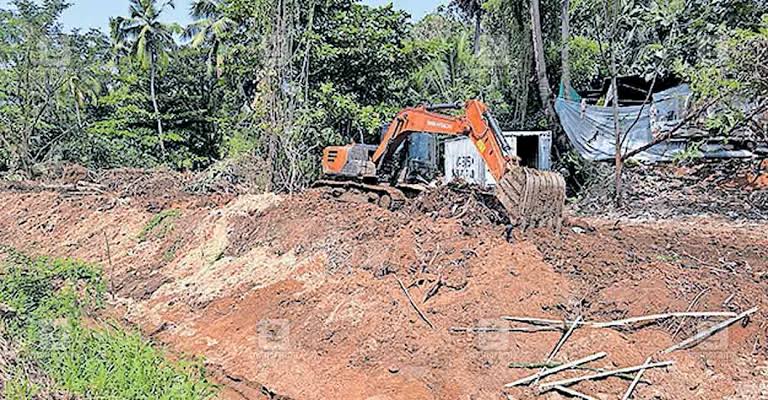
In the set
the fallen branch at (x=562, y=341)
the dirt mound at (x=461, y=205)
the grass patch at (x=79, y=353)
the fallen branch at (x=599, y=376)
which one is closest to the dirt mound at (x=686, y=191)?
the dirt mound at (x=461, y=205)

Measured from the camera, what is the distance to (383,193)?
9.45 metres

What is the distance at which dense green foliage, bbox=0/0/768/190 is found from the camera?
10.2 meters

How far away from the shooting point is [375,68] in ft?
51.7

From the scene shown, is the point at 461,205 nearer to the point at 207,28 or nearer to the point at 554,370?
the point at 554,370

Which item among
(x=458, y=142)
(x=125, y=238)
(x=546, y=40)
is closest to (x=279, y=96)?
(x=125, y=238)

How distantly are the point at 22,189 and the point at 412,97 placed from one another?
1020 cm

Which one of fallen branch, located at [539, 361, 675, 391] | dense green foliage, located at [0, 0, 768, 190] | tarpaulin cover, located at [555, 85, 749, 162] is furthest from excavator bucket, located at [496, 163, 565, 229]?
tarpaulin cover, located at [555, 85, 749, 162]

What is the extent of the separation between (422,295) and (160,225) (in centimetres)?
529

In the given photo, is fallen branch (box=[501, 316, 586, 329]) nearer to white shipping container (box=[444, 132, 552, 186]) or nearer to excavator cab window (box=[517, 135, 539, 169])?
white shipping container (box=[444, 132, 552, 186])

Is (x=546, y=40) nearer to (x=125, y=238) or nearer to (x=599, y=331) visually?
(x=125, y=238)

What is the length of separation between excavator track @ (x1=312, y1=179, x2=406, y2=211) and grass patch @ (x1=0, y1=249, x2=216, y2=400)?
4.08 meters

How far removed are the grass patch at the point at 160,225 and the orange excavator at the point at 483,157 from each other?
7.78 ft

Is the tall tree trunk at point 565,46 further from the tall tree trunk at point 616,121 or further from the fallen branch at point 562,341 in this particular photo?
the fallen branch at point 562,341

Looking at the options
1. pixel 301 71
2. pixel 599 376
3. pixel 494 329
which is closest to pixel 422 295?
pixel 494 329
